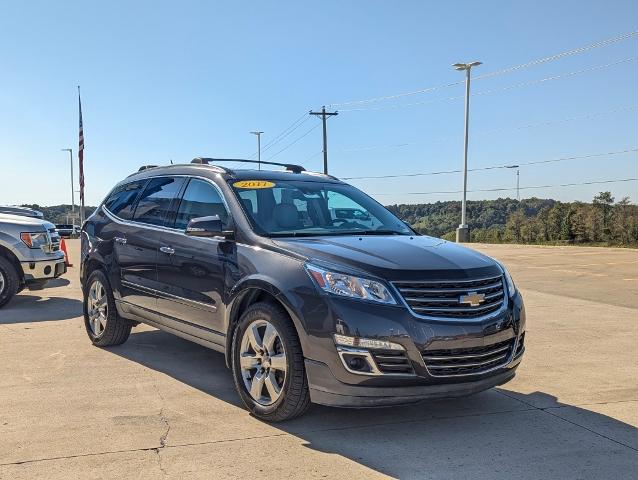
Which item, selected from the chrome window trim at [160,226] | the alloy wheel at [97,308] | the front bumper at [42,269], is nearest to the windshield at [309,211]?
the chrome window trim at [160,226]

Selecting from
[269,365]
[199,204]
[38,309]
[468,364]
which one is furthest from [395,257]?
[38,309]

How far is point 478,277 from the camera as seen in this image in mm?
4012

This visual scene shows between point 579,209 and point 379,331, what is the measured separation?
131ft

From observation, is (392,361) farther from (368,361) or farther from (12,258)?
(12,258)

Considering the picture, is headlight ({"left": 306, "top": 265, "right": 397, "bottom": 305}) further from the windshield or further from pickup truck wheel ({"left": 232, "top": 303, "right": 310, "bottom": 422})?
the windshield

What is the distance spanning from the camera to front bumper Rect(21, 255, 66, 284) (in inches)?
360

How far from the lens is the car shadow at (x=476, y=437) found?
3469 mm

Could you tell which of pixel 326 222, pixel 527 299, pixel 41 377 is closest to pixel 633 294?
pixel 527 299

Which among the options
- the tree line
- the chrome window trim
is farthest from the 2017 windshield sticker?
the tree line

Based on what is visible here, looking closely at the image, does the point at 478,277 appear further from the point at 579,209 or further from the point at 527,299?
the point at 579,209

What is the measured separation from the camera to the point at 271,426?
161 inches

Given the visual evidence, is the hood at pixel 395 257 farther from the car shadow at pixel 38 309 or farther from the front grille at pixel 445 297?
the car shadow at pixel 38 309

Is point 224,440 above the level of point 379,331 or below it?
below

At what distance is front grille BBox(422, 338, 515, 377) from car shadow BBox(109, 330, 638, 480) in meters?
0.45
